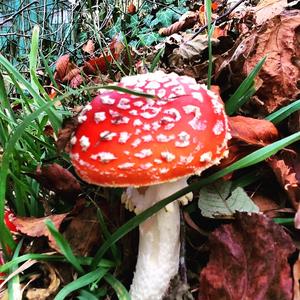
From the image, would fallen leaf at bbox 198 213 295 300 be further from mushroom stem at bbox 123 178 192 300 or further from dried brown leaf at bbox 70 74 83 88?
dried brown leaf at bbox 70 74 83 88

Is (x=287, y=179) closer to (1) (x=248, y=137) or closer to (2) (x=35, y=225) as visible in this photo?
Result: (1) (x=248, y=137)

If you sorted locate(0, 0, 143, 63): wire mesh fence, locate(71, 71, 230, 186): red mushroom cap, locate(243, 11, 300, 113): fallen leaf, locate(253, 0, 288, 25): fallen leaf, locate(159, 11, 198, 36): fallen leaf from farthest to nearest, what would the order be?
locate(0, 0, 143, 63): wire mesh fence → locate(159, 11, 198, 36): fallen leaf → locate(253, 0, 288, 25): fallen leaf → locate(243, 11, 300, 113): fallen leaf → locate(71, 71, 230, 186): red mushroom cap

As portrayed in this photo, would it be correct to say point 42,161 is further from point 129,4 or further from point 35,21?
point 35,21

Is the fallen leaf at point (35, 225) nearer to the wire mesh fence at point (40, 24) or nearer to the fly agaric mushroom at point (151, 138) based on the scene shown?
the fly agaric mushroom at point (151, 138)

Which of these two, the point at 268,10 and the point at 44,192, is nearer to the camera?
the point at 44,192

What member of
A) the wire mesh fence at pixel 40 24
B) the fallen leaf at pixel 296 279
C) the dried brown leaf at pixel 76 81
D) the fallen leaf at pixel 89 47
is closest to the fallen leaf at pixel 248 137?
the fallen leaf at pixel 296 279

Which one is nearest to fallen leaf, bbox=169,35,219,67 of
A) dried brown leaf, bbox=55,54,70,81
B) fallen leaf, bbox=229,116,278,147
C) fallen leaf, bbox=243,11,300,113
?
fallen leaf, bbox=243,11,300,113

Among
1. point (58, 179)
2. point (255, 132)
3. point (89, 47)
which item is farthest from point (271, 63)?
point (89, 47)
